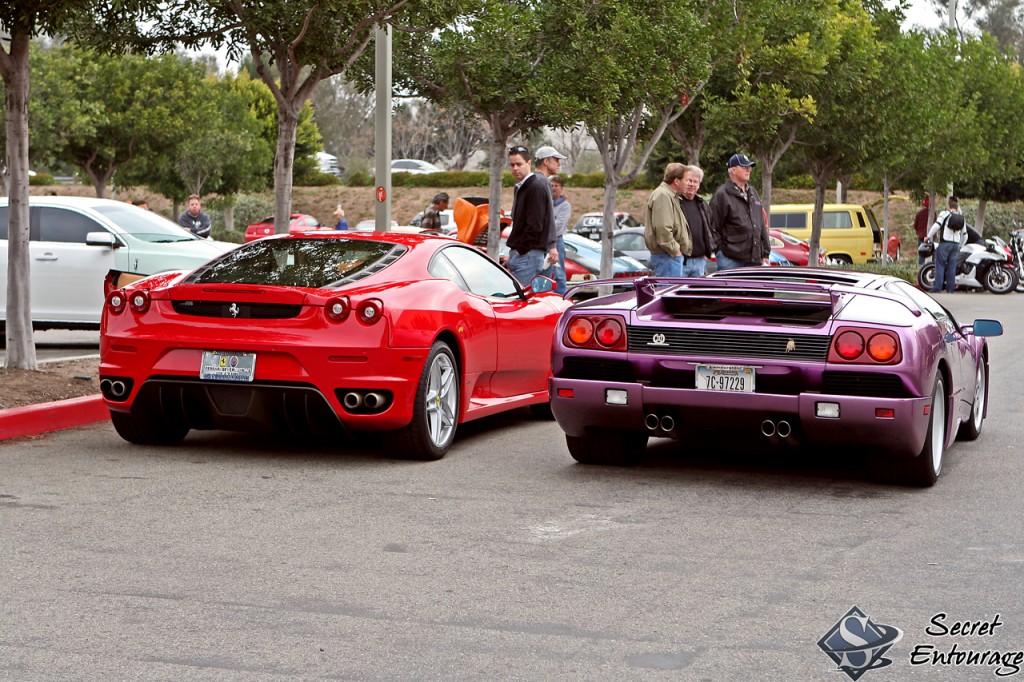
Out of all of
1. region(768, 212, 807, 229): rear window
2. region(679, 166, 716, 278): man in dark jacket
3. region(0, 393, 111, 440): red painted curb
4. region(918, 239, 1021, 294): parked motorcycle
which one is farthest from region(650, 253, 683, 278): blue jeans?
region(768, 212, 807, 229): rear window

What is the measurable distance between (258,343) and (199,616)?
3130mm

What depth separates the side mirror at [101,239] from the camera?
551 inches

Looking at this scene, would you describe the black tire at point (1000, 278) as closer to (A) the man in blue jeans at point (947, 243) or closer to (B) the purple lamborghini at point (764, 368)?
(A) the man in blue jeans at point (947, 243)

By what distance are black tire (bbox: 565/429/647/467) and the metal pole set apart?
8.31 m

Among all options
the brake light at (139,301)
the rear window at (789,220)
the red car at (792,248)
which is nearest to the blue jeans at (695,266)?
the brake light at (139,301)

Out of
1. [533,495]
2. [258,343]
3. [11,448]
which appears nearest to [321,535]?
[533,495]

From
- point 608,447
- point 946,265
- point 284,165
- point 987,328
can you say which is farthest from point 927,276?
point 608,447

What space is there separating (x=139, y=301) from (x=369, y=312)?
1.35m

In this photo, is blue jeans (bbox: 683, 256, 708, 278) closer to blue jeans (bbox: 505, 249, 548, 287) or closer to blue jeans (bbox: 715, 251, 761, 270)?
blue jeans (bbox: 715, 251, 761, 270)

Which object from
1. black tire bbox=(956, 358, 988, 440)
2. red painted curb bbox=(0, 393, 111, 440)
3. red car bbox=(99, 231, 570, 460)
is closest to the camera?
red car bbox=(99, 231, 570, 460)

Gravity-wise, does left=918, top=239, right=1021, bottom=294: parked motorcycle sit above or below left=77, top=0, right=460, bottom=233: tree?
below

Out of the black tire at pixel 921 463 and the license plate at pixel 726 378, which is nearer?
the license plate at pixel 726 378

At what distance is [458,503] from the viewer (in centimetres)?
691

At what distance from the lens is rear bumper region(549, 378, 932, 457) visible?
6.94 meters
